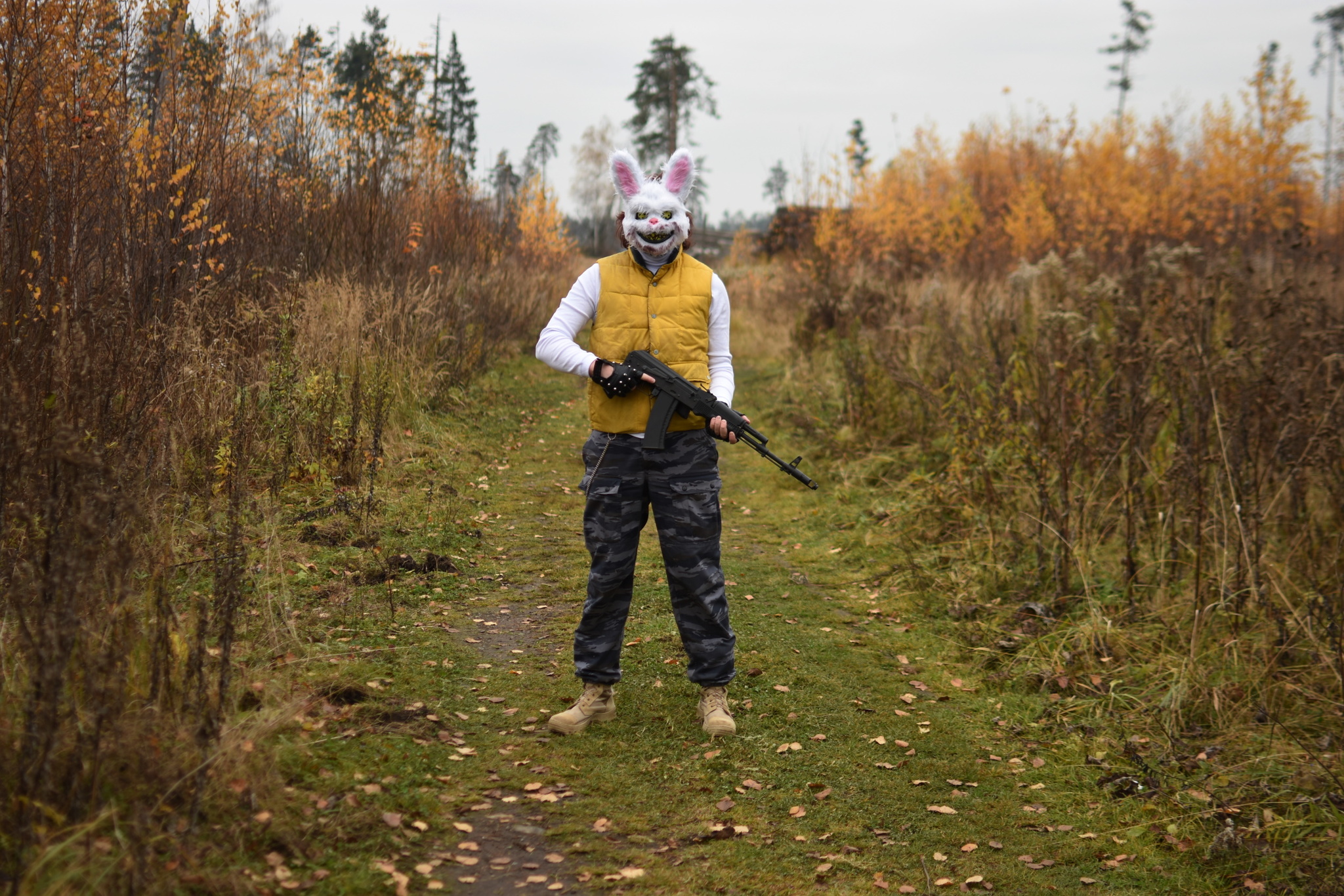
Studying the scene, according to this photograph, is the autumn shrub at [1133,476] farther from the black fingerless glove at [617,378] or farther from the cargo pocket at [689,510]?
the black fingerless glove at [617,378]

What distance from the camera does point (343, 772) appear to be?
346 centimetres

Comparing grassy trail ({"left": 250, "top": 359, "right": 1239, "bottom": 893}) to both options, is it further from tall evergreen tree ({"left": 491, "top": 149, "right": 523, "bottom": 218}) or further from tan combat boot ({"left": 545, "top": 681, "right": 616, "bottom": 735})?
tall evergreen tree ({"left": 491, "top": 149, "right": 523, "bottom": 218})

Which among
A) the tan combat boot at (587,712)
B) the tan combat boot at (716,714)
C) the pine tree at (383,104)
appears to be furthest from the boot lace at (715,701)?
the pine tree at (383,104)

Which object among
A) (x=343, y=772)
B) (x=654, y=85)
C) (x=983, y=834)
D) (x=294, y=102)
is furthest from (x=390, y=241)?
(x=654, y=85)

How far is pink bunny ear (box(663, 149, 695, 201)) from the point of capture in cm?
446

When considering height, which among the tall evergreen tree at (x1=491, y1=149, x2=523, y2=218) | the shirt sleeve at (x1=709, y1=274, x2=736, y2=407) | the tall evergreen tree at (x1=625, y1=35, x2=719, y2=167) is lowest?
the shirt sleeve at (x1=709, y1=274, x2=736, y2=407)

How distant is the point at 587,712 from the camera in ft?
14.5

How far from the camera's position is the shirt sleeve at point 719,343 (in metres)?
4.43

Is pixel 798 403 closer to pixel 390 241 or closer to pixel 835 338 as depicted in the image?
pixel 835 338

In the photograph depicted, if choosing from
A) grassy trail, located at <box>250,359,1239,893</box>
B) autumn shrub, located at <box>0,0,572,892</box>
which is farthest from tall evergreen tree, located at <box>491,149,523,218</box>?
grassy trail, located at <box>250,359,1239,893</box>

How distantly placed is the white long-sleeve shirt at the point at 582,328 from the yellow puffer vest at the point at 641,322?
0.07m

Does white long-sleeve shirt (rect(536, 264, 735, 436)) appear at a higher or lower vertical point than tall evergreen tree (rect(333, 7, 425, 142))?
lower

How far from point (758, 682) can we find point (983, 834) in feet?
5.07

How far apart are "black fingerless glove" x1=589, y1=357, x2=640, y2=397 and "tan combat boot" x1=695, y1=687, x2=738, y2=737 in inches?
58.0
